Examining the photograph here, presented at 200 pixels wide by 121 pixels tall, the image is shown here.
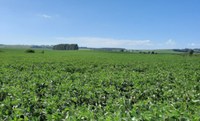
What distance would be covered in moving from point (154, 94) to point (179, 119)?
447 cm

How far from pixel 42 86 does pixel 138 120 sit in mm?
5888

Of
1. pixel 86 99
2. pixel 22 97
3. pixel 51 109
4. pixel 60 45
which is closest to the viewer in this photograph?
pixel 51 109

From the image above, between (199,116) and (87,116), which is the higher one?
(199,116)

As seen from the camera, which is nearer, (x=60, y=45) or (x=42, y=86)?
(x=42, y=86)

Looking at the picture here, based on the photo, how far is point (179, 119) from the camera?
126 inches

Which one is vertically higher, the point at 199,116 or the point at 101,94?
the point at 199,116

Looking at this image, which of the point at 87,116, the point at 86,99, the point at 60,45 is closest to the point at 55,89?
the point at 86,99

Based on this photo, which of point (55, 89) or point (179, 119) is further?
point (55, 89)

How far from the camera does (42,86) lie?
8.55 meters

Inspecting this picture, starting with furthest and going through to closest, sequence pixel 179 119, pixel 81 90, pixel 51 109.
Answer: pixel 81 90 → pixel 51 109 → pixel 179 119

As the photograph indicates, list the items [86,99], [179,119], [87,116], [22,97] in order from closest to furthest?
[179,119] < [87,116] < [22,97] < [86,99]

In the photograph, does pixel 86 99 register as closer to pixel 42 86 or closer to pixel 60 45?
pixel 42 86

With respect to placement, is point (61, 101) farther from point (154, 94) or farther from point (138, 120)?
point (154, 94)

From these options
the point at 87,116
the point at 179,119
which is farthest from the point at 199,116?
the point at 87,116
